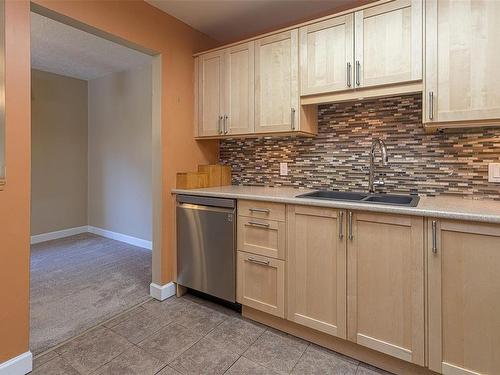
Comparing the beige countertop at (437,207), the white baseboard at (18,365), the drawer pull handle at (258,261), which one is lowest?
the white baseboard at (18,365)

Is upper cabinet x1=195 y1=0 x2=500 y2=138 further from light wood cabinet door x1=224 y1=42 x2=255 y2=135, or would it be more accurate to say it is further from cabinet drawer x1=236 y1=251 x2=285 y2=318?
cabinet drawer x1=236 y1=251 x2=285 y2=318

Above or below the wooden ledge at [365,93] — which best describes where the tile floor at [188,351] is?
below

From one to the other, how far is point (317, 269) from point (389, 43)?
1.49m

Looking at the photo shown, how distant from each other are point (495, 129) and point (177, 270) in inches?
100

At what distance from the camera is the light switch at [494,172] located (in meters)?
1.81

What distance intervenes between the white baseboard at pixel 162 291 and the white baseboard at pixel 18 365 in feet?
3.20

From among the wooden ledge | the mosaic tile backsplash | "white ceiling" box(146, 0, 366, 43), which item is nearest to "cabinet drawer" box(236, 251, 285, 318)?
the mosaic tile backsplash

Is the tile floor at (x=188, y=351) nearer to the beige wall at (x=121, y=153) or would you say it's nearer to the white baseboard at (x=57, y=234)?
the beige wall at (x=121, y=153)

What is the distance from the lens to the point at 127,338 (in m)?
1.96

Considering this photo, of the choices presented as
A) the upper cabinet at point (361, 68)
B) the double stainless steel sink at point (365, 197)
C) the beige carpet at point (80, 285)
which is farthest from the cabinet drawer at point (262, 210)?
the beige carpet at point (80, 285)

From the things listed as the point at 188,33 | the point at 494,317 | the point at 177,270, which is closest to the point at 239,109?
the point at 188,33

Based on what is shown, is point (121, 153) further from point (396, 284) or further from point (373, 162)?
point (396, 284)

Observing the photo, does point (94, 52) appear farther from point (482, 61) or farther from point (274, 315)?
point (482, 61)

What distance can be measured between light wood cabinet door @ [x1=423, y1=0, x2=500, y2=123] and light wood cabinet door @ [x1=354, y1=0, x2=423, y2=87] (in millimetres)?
65
